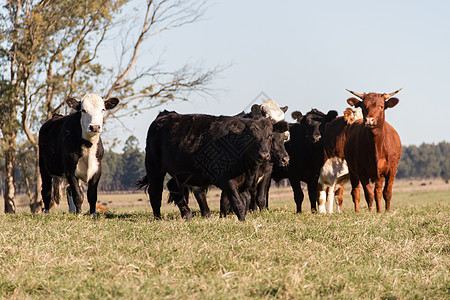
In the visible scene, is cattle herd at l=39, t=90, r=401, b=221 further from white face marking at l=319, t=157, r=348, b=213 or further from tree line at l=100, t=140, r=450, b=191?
tree line at l=100, t=140, r=450, b=191

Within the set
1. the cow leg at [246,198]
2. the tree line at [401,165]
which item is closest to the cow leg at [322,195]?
the cow leg at [246,198]

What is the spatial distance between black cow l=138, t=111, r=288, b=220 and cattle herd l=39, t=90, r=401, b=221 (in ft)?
0.05

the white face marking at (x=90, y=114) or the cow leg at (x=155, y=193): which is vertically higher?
the white face marking at (x=90, y=114)

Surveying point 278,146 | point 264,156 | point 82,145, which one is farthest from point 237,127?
point 82,145

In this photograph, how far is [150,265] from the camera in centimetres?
546

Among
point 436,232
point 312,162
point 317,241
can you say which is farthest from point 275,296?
point 312,162

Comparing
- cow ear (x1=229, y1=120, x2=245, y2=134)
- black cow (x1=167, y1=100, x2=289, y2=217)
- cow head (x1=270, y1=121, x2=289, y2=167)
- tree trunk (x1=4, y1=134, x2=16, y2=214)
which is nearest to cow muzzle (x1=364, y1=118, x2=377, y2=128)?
black cow (x1=167, y1=100, x2=289, y2=217)

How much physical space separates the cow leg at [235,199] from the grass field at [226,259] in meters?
0.26

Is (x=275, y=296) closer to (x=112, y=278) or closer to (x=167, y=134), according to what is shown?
(x=112, y=278)

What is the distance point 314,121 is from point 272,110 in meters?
1.39

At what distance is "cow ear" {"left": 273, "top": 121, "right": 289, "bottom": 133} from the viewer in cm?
928

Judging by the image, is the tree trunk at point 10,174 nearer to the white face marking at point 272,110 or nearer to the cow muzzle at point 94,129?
the cow muzzle at point 94,129

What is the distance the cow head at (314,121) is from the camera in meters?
12.0

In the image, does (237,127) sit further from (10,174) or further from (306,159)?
(10,174)
